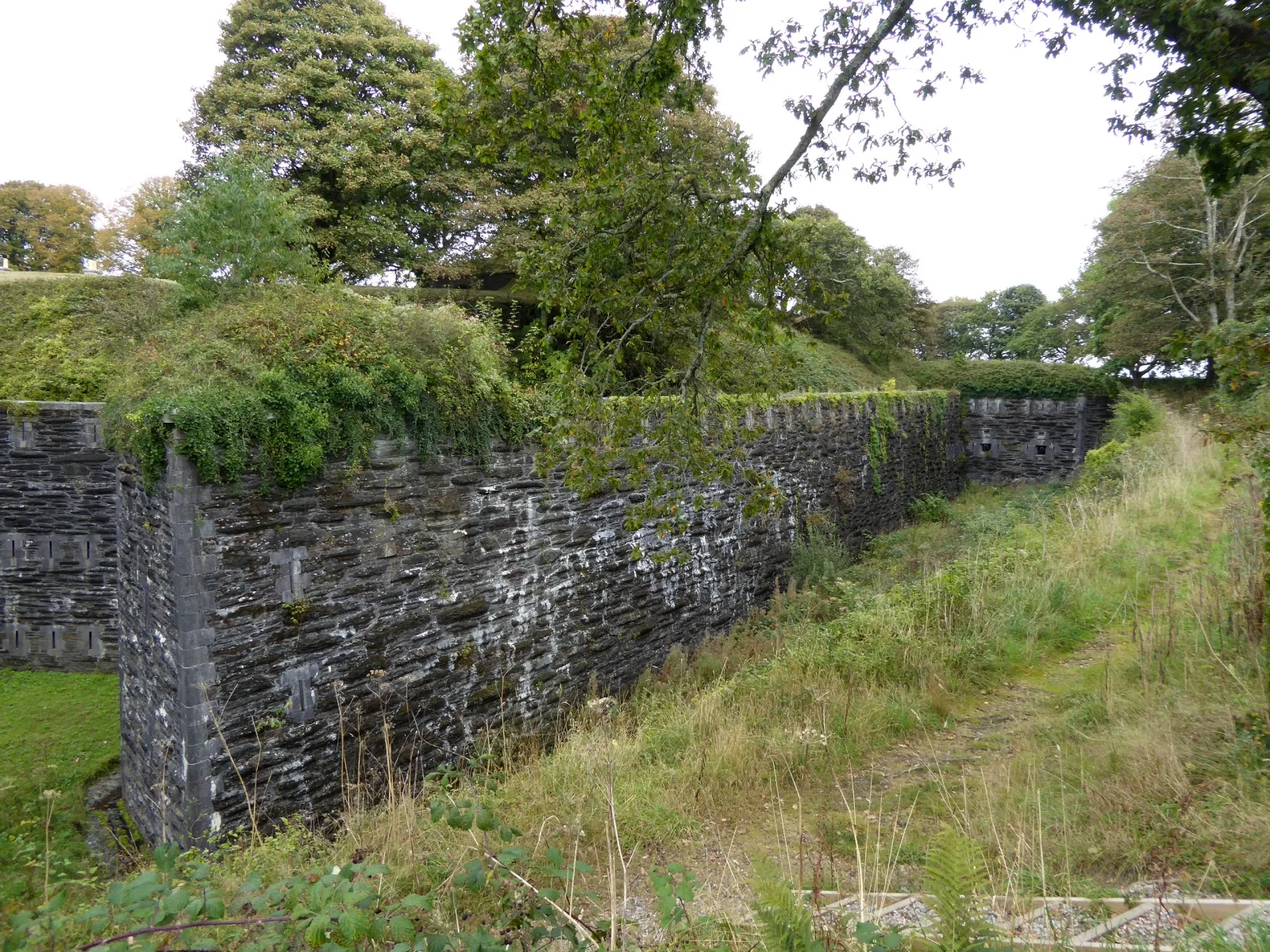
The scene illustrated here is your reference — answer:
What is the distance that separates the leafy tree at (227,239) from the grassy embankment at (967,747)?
5.72 m

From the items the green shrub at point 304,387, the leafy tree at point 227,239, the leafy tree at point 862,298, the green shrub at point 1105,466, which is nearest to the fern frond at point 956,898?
the green shrub at point 304,387

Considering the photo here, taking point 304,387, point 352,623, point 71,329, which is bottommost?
point 352,623

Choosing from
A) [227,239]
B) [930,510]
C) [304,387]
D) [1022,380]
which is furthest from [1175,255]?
[304,387]

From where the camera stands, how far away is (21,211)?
25.8m

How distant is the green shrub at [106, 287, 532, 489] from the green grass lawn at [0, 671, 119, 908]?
252 cm

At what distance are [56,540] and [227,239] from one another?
199 inches

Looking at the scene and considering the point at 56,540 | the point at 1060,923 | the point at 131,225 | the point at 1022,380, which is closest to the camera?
the point at 1060,923

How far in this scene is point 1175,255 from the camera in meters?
21.2

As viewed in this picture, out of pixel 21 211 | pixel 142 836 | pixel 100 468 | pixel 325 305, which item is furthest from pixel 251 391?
pixel 21 211

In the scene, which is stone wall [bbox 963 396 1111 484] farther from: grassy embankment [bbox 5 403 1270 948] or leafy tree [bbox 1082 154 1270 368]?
grassy embankment [bbox 5 403 1270 948]

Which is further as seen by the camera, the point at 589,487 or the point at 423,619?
the point at 423,619

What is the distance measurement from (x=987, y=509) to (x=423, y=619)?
14167mm

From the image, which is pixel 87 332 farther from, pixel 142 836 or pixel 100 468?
pixel 142 836

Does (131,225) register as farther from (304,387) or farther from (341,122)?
(304,387)
